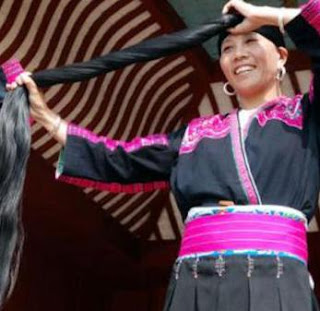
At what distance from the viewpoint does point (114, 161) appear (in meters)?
1.76

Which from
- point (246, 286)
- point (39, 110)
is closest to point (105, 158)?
point (39, 110)

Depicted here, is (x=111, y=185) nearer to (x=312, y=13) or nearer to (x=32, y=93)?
(x=32, y=93)

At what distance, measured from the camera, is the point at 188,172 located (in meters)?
1.66

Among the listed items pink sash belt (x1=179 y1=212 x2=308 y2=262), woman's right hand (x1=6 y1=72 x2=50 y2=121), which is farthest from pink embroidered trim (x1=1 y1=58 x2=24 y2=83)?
pink sash belt (x1=179 y1=212 x2=308 y2=262)

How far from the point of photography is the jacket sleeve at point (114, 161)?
174cm

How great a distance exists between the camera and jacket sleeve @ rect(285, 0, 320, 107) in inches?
62.4

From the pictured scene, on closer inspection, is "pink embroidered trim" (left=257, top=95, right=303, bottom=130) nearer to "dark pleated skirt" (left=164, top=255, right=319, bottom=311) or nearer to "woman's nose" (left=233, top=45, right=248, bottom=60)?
Answer: "woman's nose" (left=233, top=45, right=248, bottom=60)

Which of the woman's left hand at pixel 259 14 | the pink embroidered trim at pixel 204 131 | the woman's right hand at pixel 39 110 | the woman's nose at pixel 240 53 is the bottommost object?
the pink embroidered trim at pixel 204 131

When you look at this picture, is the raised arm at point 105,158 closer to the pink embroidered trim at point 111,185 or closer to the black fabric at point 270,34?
the pink embroidered trim at point 111,185

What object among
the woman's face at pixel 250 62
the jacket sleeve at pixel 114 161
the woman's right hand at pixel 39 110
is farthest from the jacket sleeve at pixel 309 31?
the woman's right hand at pixel 39 110

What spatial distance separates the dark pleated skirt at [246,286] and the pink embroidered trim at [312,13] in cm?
44

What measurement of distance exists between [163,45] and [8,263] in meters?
0.51

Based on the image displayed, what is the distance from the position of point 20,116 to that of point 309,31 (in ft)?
1.91

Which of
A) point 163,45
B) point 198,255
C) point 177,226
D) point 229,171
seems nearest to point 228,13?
point 163,45
